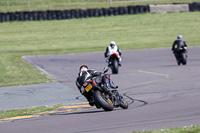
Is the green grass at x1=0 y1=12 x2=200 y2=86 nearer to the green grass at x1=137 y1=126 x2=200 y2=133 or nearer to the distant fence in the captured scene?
the distant fence

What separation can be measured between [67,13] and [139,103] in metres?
33.1

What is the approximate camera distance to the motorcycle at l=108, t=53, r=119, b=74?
21734mm

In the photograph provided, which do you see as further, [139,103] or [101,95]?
[139,103]

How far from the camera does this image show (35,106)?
1423 cm

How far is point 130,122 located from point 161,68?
1276cm

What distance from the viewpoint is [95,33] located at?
4462 cm

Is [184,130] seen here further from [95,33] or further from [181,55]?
[95,33]

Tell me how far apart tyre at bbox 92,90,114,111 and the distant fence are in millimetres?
33165

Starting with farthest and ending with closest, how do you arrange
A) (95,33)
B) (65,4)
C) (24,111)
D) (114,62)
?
(65,4) → (95,33) → (114,62) → (24,111)

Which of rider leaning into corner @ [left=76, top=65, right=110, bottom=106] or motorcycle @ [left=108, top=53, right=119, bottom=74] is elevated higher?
rider leaning into corner @ [left=76, top=65, right=110, bottom=106]

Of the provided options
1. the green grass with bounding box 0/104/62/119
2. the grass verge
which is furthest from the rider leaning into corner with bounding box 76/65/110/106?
the grass verge

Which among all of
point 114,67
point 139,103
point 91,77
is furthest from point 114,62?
point 91,77

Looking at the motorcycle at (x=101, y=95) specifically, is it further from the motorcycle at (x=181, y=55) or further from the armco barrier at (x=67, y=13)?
the armco barrier at (x=67, y=13)

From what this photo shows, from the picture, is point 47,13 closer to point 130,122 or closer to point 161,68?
point 161,68
